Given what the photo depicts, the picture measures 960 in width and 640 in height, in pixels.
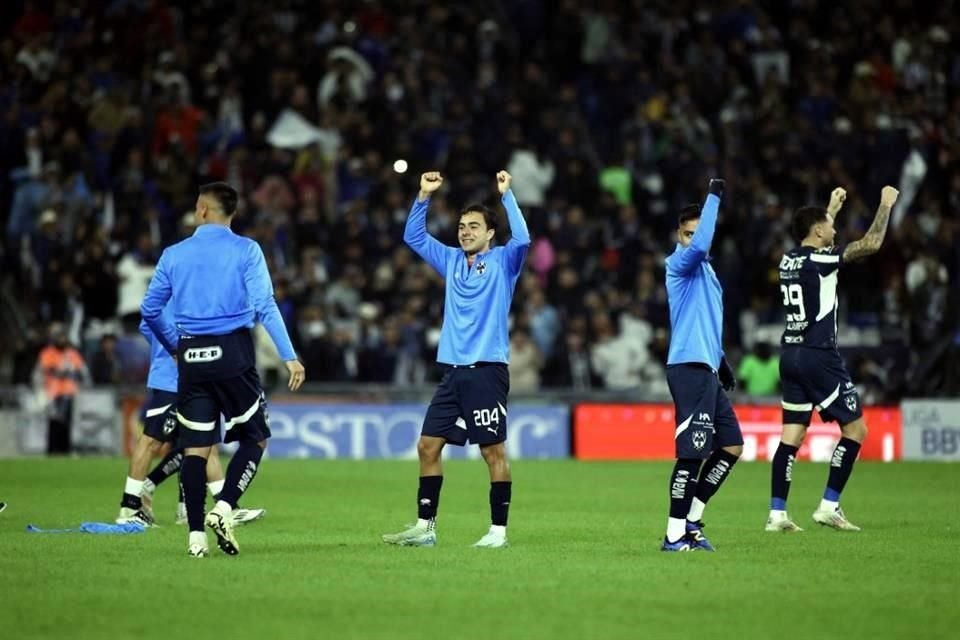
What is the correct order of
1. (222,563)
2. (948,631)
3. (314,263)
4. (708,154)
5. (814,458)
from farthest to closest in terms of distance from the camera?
1. (708,154)
2. (314,263)
3. (814,458)
4. (222,563)
5. (948,631)

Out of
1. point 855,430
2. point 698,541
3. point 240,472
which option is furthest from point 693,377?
point 240,472

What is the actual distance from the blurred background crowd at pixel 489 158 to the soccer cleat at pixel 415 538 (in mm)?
14040

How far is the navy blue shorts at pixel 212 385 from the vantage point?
40.3 feet

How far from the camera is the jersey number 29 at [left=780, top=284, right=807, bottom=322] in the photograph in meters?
14.9

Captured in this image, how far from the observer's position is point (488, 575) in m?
11.5

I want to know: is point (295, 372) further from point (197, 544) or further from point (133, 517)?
point (133, 517)

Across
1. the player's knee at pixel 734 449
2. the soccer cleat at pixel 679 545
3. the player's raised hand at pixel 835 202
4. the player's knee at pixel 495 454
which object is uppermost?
the player's raised hand at pixel 835 202

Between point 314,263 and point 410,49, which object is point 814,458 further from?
point 410,49

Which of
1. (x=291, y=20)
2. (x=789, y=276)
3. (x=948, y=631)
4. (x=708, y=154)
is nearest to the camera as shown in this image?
(x=948, y=631)

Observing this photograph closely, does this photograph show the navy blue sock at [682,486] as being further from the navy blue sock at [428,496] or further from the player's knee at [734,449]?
the navy blue sock at [428,496]

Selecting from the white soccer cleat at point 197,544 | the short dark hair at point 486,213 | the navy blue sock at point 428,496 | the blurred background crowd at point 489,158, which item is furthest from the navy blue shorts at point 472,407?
the blurred background crowd at point 489,158

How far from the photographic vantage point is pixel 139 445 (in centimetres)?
1540

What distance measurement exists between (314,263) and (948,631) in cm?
1993

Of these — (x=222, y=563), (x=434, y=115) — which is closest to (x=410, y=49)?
(x=434, y=115)
